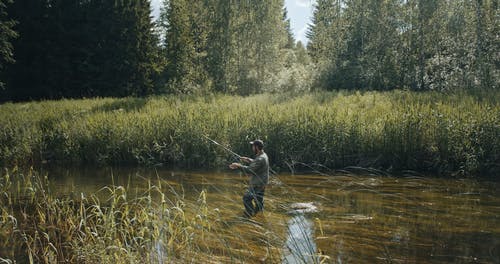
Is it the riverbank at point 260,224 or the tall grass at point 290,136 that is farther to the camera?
the tall grass at point 290,136

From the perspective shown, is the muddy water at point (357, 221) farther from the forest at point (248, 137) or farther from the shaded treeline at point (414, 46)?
the shaded treeline at point (414, 46)

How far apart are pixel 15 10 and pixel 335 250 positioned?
3450 cm

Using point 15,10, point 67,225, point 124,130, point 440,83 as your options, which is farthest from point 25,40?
point 67,225

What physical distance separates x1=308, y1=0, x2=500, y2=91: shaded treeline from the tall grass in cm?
914

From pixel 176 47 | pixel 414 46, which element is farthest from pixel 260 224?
pixel 176 47

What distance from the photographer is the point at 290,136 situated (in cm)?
1351

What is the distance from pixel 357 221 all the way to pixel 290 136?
562cm

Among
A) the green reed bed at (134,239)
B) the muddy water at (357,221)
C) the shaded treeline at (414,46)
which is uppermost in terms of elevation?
the shaded treeline at (414,46)

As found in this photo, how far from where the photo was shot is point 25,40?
33.8 m

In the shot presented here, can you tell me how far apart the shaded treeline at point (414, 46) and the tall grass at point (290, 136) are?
9143mm

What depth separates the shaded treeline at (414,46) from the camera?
2394 cm

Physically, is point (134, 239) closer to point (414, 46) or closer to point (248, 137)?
point (248, 137)

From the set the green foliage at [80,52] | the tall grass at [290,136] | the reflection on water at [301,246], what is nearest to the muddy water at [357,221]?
the reflection on water at [301,246]

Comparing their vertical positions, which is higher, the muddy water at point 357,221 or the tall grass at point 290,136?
the tall grass at point 290,136
